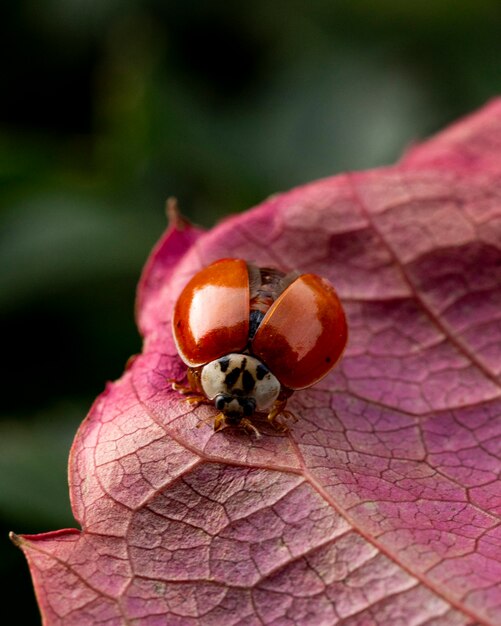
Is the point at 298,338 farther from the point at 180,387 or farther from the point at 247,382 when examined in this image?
the point at 180,387

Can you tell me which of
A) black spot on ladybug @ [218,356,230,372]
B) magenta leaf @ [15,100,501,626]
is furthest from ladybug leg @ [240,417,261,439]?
black spot on ladybug @ [218,356,230,372]

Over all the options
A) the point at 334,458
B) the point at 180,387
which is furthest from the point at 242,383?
the point at 334,458

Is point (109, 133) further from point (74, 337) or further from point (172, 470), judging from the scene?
point (172, 470)

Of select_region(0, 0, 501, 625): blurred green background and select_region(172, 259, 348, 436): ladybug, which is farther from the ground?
select_region(0, 0, 501, 625): blurred green background

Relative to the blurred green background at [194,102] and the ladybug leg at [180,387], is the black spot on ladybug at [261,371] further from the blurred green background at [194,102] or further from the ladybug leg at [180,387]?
the blurred green background at [194,102]

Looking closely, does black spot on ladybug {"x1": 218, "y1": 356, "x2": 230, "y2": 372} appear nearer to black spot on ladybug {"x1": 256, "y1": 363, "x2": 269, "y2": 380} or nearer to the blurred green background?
A: black spot on ladybug {"x1": 256, "y1": 363, "x2": 269, "y2": 380}

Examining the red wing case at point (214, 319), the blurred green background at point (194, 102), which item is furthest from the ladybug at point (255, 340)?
the blurred green background at point (194, 102)
